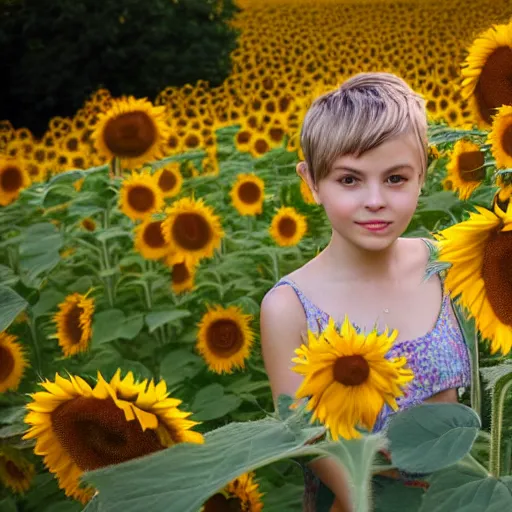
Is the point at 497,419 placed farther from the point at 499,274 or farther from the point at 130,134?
the point at 130,134

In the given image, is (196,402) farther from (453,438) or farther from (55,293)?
(453,438)

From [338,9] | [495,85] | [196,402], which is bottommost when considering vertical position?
[196,402]

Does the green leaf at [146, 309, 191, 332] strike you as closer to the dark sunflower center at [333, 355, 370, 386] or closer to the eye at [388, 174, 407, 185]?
the eye at [388, 174, 407, 185]

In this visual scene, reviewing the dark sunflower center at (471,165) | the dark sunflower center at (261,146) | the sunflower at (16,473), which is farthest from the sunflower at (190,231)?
the dark sunflower center at (261,146)

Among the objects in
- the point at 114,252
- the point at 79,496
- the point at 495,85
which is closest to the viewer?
the point at 79,496

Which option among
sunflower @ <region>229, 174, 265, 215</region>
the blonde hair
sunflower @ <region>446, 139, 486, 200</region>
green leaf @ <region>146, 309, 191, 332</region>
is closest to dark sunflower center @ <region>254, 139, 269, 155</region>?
sunflower @ <region>229, 174, 265, 215</region>

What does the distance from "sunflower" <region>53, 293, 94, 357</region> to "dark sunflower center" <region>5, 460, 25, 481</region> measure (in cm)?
23

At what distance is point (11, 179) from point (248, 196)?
1.78 feet

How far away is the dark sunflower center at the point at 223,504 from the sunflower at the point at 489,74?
0.52m

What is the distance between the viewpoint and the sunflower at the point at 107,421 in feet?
1.77

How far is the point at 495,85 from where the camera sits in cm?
110

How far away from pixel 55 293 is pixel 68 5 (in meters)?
2.51

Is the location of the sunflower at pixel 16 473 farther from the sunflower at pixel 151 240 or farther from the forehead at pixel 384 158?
the forehead at pixel 384 158

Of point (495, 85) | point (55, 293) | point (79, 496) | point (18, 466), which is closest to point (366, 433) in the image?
point (79, 496)
